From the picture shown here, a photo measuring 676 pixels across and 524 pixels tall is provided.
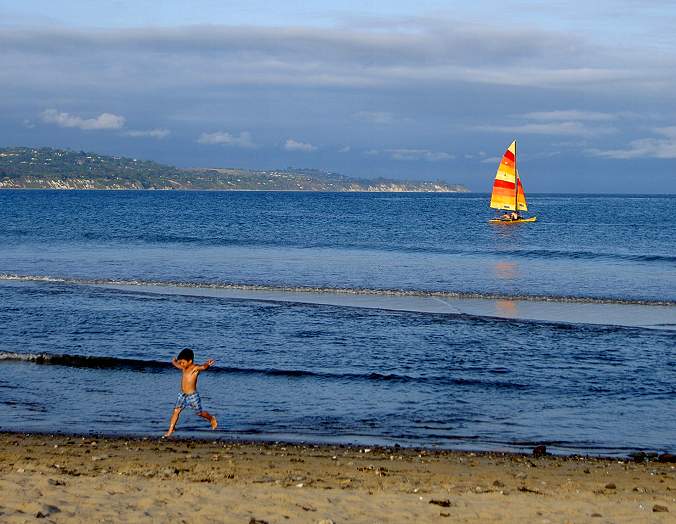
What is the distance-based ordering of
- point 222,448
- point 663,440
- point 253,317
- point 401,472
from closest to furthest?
A: 1. point 401,472
2. point 222,448
3. point 663,440
4. point 253,317

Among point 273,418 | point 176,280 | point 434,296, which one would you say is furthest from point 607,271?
point 273,418

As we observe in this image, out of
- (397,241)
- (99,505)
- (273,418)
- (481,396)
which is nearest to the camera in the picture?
(99,505)

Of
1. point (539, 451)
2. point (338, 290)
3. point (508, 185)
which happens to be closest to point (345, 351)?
point (539, 451)

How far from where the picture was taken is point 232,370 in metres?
18.1

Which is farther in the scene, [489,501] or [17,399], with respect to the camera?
[17,399]

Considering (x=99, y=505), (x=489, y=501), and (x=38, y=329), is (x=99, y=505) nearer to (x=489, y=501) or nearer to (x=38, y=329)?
(x=489, y=501)

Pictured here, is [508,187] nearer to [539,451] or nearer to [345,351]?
[345,351]

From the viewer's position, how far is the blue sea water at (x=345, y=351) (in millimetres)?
14234

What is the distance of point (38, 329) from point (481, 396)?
11828 mm

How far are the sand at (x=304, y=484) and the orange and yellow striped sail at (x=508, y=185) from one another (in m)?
70.0

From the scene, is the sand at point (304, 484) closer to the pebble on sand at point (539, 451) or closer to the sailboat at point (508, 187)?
the pebble on sand at point (539, 451)

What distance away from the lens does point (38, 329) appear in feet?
74.1

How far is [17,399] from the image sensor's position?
1534 centimetres

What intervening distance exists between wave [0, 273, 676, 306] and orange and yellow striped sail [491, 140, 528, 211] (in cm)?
4866
